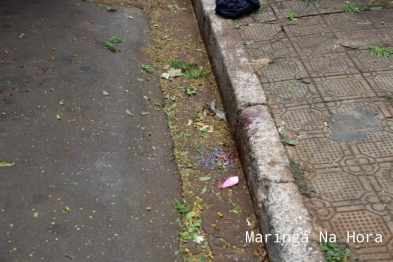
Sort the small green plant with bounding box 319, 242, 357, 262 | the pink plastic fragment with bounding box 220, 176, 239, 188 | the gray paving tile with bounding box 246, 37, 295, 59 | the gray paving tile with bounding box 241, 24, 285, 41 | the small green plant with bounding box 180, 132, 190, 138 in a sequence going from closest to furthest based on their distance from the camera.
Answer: the small green plant with bounding box 319, 242, 357, 262, the pink plastic fragment with bounding box 220, 176, 239, 188, the small green plant with bounding box 180, 132, 190, 138, the gray paving tile with bounding box 246, 37, 295, 59, the gray paving tile with bounding box 241, 24, 285, 41

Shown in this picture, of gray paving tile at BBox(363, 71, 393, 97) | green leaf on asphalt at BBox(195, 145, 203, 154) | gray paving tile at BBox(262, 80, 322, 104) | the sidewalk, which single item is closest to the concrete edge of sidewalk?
the sidewalk

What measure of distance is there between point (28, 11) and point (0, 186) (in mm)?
3036

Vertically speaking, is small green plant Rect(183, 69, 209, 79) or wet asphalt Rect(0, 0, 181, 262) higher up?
wet asphalt Rect(0, 0, 181, 262)

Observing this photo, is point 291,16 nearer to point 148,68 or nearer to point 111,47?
point 148,68

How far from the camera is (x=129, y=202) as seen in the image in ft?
12.4

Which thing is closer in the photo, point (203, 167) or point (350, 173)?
point (350, 173)

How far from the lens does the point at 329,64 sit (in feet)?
15.8

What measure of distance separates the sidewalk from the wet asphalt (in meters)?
0.78

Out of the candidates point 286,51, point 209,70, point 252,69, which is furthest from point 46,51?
point 286,51

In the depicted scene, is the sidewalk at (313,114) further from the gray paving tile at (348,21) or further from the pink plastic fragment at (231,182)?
the pink plastic fragment at (231,182)

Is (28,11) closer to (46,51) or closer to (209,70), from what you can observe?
(46,51)

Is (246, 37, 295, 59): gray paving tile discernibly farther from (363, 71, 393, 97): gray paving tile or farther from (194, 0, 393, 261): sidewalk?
(363, 71, 393, 97): gray paving tile

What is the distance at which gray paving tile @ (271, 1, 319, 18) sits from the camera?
5660 millimetres

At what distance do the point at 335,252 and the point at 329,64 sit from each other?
7.65 feet
